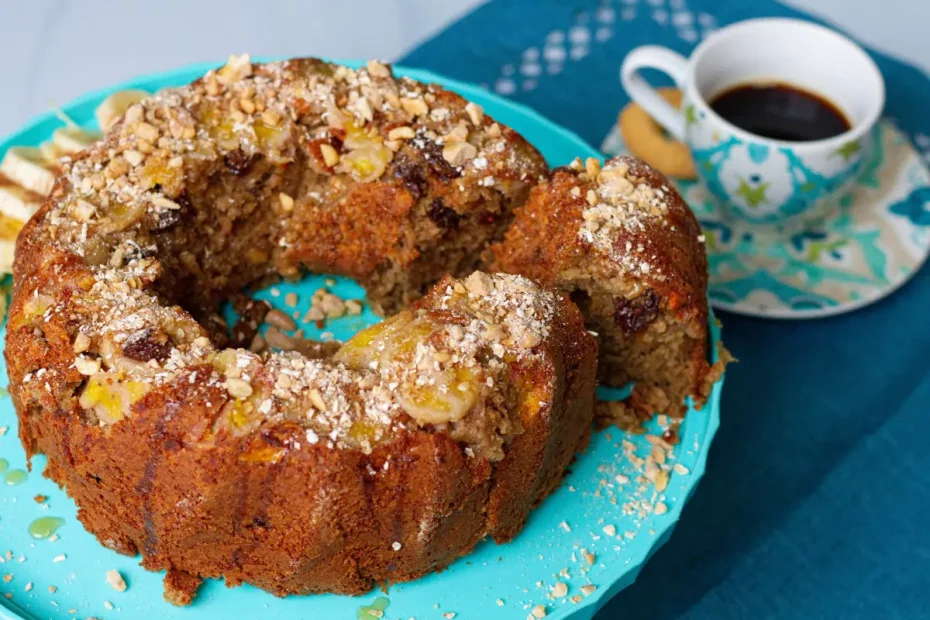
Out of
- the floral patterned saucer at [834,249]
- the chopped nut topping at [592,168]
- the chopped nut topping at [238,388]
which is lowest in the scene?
the floral patterned saucer at [834,249]

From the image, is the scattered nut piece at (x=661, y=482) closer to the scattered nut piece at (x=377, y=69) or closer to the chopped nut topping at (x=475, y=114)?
the chopped nut topping at (x=475, y=114)

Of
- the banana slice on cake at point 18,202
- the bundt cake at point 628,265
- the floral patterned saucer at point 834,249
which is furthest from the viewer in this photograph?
the floral patterned saucer at point 834,249

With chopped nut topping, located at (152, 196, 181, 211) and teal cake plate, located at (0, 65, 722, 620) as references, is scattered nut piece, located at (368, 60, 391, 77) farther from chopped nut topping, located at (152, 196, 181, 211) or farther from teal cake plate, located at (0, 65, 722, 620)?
teal cake plate, located at (0, 65, 722, 620)

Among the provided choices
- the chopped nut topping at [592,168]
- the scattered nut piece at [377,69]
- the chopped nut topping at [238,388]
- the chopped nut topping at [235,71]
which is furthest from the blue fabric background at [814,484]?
the chopped nut topping at [235,71]

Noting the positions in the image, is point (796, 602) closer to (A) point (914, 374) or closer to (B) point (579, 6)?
(A) point (914, 374)

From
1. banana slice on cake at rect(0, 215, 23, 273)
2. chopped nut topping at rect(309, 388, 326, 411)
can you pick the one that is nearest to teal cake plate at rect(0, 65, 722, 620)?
banana slice on cake at rect(0, 215, 23, 273)

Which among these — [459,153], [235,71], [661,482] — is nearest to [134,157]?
[235,71]

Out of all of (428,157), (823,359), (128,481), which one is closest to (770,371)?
(823,359)
